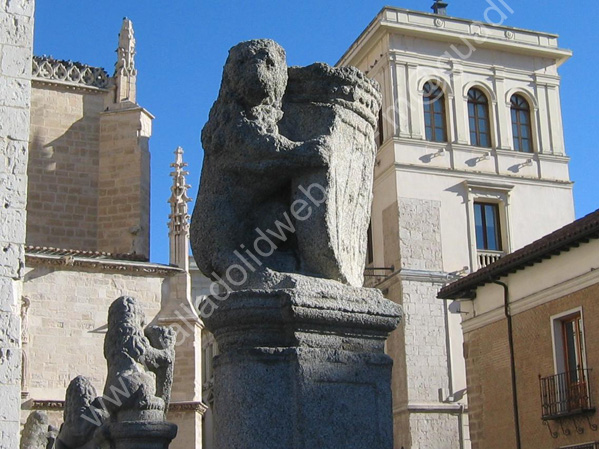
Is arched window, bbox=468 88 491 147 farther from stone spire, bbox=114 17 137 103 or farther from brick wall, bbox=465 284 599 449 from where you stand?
stone spire, bbox=114 17 137 103

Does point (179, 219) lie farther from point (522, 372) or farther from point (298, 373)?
point (298, 373)

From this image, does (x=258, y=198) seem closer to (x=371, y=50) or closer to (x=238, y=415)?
(x=238, y=415)

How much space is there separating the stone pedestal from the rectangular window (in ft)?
71.5

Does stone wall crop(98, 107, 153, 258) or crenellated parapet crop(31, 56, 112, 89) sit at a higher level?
crenellated parapet crop(31, 56, 112, 89)

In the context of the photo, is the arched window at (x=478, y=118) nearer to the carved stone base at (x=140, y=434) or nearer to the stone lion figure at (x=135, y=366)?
the stone lion figure at (x=135, y=366)

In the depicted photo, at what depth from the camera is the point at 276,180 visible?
408cm

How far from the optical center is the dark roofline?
15409mm

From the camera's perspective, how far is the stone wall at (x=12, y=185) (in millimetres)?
7801

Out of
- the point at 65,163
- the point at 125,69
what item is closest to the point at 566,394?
the point at 125,69

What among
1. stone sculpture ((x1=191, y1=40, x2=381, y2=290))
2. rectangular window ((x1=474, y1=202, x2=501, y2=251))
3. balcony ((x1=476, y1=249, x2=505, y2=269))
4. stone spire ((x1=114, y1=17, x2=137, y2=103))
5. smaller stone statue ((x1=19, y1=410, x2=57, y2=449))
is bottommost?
smaller stone statue ((x1=19, y1=410, x2=57, y2=449))

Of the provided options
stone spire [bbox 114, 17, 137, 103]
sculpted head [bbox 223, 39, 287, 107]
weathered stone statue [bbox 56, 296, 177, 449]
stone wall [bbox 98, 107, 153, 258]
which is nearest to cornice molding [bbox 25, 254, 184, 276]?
stone wall [bbox 98, 107, 153, 258]

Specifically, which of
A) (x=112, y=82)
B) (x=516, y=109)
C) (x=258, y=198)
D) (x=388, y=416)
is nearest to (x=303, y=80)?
(x=258, y=198)

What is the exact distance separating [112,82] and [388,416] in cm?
2229

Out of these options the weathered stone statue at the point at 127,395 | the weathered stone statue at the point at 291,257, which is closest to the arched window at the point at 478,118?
the weathered stone statue at the point at 127,395
